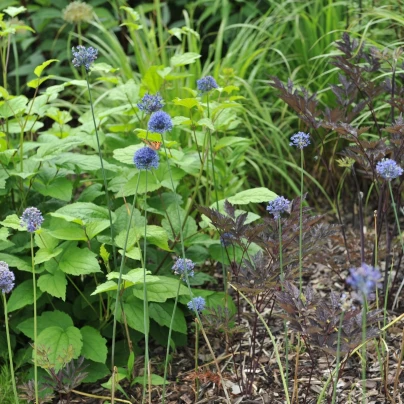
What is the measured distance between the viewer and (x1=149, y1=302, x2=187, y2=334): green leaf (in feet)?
7.43

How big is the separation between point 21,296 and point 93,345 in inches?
10.9

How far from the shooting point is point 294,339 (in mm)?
2391

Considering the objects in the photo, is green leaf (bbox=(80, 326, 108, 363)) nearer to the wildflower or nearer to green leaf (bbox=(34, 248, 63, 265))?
green leaf (bbox=(34, 248, 63, 265))

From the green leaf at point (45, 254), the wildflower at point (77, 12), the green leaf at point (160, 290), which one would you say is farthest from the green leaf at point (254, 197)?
the wildflower at point (77, 12)

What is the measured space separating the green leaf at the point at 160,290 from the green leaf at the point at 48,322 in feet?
0.90

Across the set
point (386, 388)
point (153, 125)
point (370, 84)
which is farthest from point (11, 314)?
point (370, 84)

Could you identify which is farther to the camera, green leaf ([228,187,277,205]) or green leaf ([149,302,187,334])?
green leaf ([149,302,187,334])

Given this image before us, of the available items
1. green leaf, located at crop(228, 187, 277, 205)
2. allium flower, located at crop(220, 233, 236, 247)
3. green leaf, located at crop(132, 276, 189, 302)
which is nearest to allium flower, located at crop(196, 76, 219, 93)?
green leaf, located at crop(228, 187, 277, 205)

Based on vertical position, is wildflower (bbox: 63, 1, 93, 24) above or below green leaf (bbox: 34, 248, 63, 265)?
above

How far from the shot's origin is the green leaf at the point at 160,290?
211 centimetres

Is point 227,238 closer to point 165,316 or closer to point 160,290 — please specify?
point 160,290

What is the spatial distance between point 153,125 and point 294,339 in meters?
1.04

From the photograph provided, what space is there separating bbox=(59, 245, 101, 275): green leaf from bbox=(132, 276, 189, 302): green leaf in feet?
0.52

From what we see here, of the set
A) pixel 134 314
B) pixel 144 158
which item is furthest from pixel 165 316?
pixel 144 158
